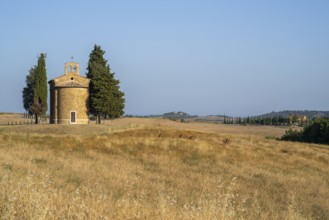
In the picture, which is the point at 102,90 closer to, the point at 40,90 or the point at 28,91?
the point at 40,90

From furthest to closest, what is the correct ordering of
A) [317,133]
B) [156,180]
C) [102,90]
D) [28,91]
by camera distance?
[28,91] < [102,90] < [317,133] < [156,180]

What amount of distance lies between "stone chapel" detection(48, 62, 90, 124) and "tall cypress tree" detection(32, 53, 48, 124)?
16.4ft

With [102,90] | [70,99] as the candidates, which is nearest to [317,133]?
[102,90]

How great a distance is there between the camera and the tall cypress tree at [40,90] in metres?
60.4

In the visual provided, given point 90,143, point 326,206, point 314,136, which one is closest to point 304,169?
point 326,206

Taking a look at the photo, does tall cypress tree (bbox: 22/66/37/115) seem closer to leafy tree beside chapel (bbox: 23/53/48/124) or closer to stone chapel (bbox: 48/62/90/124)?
leafy tree beside chapel (bbox: 23/53/48/124)

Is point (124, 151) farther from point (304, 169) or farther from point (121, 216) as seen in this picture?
point (121, 216)

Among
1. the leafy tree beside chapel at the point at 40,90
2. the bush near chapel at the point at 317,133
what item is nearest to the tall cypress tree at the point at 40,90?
the leafy tree beside chapel at the point at 40,90

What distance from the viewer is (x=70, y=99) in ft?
178

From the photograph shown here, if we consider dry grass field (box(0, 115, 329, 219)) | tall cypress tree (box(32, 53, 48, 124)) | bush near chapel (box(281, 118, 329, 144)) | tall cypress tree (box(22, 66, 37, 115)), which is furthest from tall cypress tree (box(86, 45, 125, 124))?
bush near chapel (box(281, 118, 329, 144))

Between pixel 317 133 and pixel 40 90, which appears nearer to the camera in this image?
pixel 317 133

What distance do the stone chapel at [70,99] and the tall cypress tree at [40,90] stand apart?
5003mm

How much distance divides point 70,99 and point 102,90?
441 centimetres

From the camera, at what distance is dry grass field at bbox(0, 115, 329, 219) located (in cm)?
635
